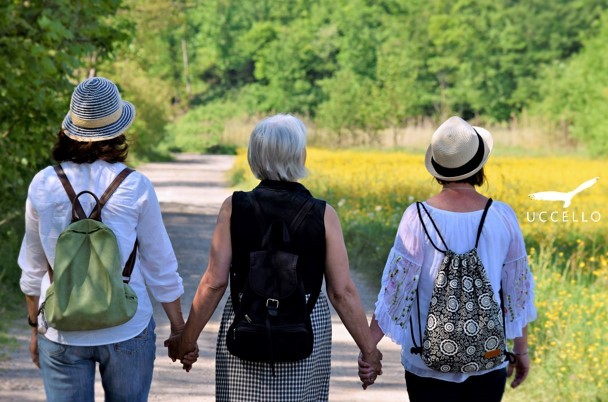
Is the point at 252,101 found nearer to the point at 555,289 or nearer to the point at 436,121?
the point at 436,121

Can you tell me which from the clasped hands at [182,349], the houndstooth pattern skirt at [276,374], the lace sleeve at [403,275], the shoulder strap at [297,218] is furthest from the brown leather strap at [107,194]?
the lace sleeve at [403,275]

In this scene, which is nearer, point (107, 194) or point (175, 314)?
point (107, 194)

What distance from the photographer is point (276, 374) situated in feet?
15.0

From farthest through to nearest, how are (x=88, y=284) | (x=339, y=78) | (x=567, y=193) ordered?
(x=339, y=78) < (x=567, y=193) < (x=88, y=284)

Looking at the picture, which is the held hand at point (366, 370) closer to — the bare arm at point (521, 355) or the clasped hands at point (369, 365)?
the clasped hands at point (369, 365)

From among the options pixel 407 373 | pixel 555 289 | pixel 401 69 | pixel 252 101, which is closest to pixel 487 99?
pixel 401 69

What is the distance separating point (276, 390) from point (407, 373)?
51 centimetres

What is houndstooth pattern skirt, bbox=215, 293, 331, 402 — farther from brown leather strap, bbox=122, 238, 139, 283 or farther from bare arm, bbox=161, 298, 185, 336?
brown leather strap, bbox=122, 238, 139, 283

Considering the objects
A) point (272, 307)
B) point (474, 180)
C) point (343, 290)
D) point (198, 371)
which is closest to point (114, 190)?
point (272, 307)

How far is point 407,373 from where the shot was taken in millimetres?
4707

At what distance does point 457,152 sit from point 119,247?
133 centimetres

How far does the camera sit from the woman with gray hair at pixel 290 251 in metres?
4.54

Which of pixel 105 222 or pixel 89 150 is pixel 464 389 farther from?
pixel 89 150

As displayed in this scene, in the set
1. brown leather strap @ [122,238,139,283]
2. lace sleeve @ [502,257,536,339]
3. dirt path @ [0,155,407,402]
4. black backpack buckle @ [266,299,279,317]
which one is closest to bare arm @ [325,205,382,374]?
black backpack buckle @ [266,299,279,317]
